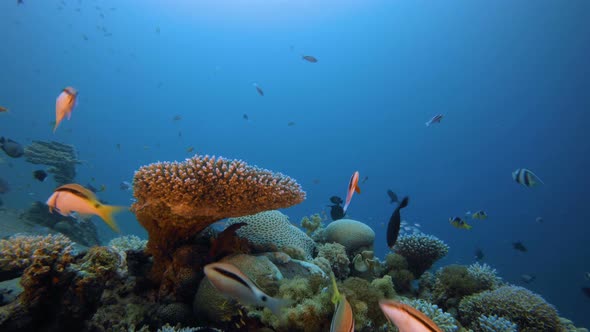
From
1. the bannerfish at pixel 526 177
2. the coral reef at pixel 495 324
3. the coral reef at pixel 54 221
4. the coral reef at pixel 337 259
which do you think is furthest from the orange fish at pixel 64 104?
the coral reef at pixel 54 221

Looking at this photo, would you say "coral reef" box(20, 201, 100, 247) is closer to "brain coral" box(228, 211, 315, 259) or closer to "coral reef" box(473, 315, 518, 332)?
"brain coral" box(228, 211, 315, 259)

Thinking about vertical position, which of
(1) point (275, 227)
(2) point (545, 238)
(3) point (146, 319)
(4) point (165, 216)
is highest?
(2) point (545, 238)

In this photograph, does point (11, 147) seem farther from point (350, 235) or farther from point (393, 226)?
point (393, 226)

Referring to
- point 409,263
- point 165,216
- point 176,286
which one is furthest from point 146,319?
point 409,263

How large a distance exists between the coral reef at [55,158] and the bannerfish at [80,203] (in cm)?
1412

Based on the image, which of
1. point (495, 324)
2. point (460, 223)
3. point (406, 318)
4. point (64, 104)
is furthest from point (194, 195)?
point (460, 223)

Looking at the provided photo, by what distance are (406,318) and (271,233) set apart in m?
3.78

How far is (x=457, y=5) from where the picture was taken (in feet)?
177

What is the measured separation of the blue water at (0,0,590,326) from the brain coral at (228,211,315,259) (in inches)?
1565

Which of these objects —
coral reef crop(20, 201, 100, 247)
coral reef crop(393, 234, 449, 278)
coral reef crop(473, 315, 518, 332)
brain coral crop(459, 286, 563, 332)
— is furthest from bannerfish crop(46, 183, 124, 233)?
coral reef crop(20, 201, 100, 247)

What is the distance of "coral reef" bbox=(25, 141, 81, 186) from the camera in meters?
12.9

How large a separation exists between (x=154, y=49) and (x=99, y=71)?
940 inches

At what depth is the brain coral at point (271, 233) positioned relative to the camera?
15.0 ft

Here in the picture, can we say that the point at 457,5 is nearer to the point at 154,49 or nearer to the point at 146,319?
→ the point at 146,319
